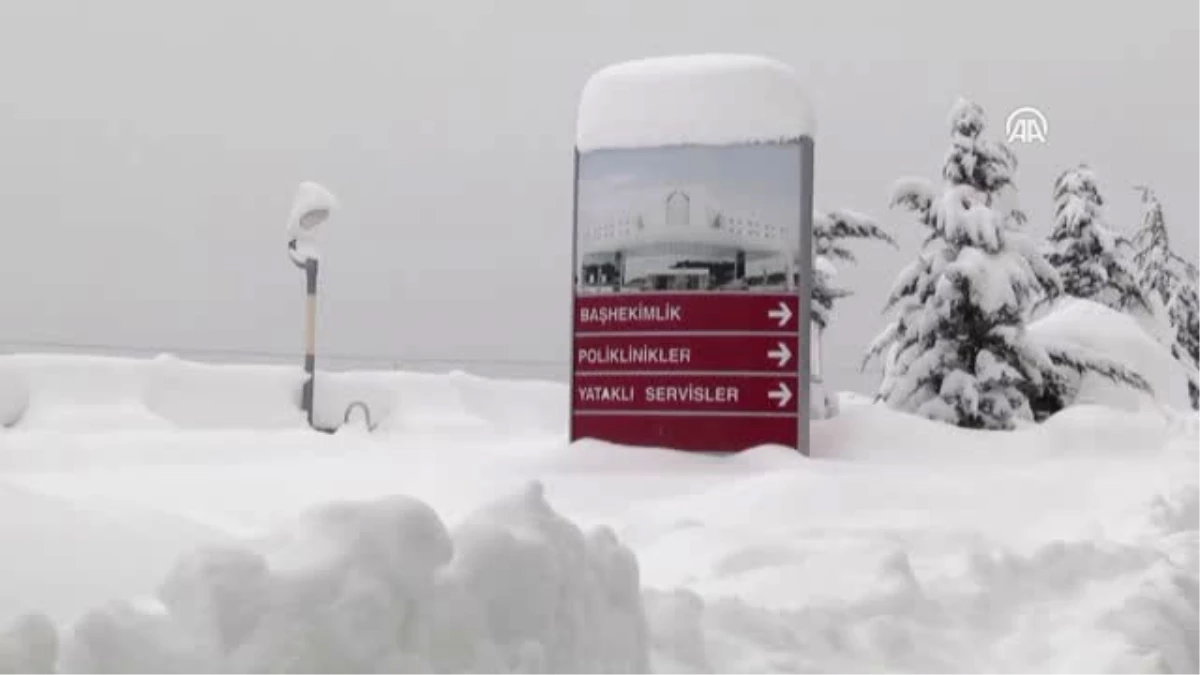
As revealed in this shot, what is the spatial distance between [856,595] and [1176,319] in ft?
96.8

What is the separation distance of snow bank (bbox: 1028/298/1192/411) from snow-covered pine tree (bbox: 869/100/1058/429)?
75 cm

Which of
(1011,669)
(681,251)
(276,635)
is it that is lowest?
(1011,669)

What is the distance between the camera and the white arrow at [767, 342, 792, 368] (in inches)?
363

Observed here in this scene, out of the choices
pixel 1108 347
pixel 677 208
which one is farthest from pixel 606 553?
pixel 1108 347

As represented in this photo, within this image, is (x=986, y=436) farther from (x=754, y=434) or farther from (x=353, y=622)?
(x=353, y=622)

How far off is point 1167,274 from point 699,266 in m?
25.4

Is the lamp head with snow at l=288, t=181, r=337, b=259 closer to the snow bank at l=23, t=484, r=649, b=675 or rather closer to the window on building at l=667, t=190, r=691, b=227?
the window on building at l=667, t=190, r=691, b=227

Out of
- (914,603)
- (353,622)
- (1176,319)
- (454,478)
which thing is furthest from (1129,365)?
(1176,319)

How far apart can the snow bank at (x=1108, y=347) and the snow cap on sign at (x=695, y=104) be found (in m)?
5.81

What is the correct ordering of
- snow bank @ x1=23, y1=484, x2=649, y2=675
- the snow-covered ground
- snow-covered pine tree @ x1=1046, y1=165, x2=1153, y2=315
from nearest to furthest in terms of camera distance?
snow bank @ x1=23, y1=484, x2=649, y2=675, the snow-covered ground, snow-covered pine tree @ x1=1046, y1=165, x2=1153, y2=315

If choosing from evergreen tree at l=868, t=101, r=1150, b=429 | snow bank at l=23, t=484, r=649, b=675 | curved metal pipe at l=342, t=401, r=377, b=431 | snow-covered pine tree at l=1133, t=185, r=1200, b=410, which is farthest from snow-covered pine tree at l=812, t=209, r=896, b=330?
snow-covered pine tree at l=1133, t=185, r=1200, b=410

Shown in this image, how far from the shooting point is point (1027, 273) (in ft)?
43.3

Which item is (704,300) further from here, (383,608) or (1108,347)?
(1108,347)

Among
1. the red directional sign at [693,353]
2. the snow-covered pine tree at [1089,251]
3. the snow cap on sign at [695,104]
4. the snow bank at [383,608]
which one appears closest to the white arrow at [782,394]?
the red directional sign at [693,353]
